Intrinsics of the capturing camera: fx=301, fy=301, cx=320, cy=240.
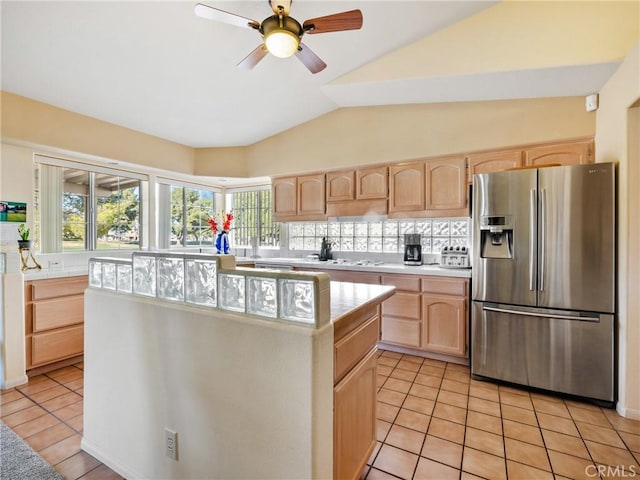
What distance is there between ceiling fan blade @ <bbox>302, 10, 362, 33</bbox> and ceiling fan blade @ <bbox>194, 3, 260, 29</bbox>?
1.03 ft

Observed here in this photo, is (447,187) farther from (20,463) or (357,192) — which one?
(20,463)

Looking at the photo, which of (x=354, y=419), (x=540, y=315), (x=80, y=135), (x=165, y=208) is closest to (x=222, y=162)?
(x=165, y=208)

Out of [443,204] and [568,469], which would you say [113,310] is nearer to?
[568,469]

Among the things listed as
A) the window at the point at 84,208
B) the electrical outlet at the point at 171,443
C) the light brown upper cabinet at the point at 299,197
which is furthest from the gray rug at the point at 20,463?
the light brown upper cabinet at the point at 299,197

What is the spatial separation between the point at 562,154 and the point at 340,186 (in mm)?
2226

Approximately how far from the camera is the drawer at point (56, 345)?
2.61 metres

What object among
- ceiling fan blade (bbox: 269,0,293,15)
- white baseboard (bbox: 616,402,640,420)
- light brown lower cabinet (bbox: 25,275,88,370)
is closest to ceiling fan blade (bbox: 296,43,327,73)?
ceiling fan blade (bbox: 269,0,293,15)

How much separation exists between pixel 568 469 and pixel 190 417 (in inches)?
76.8

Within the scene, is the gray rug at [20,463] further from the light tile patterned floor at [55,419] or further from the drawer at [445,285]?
the drawer at [445,285]

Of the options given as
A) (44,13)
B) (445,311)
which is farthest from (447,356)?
(44,13)

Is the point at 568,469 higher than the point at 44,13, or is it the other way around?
the point at 44,13

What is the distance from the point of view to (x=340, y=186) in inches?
151

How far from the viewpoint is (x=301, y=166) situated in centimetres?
405

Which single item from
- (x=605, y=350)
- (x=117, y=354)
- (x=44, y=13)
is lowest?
(x=605, y=350)
